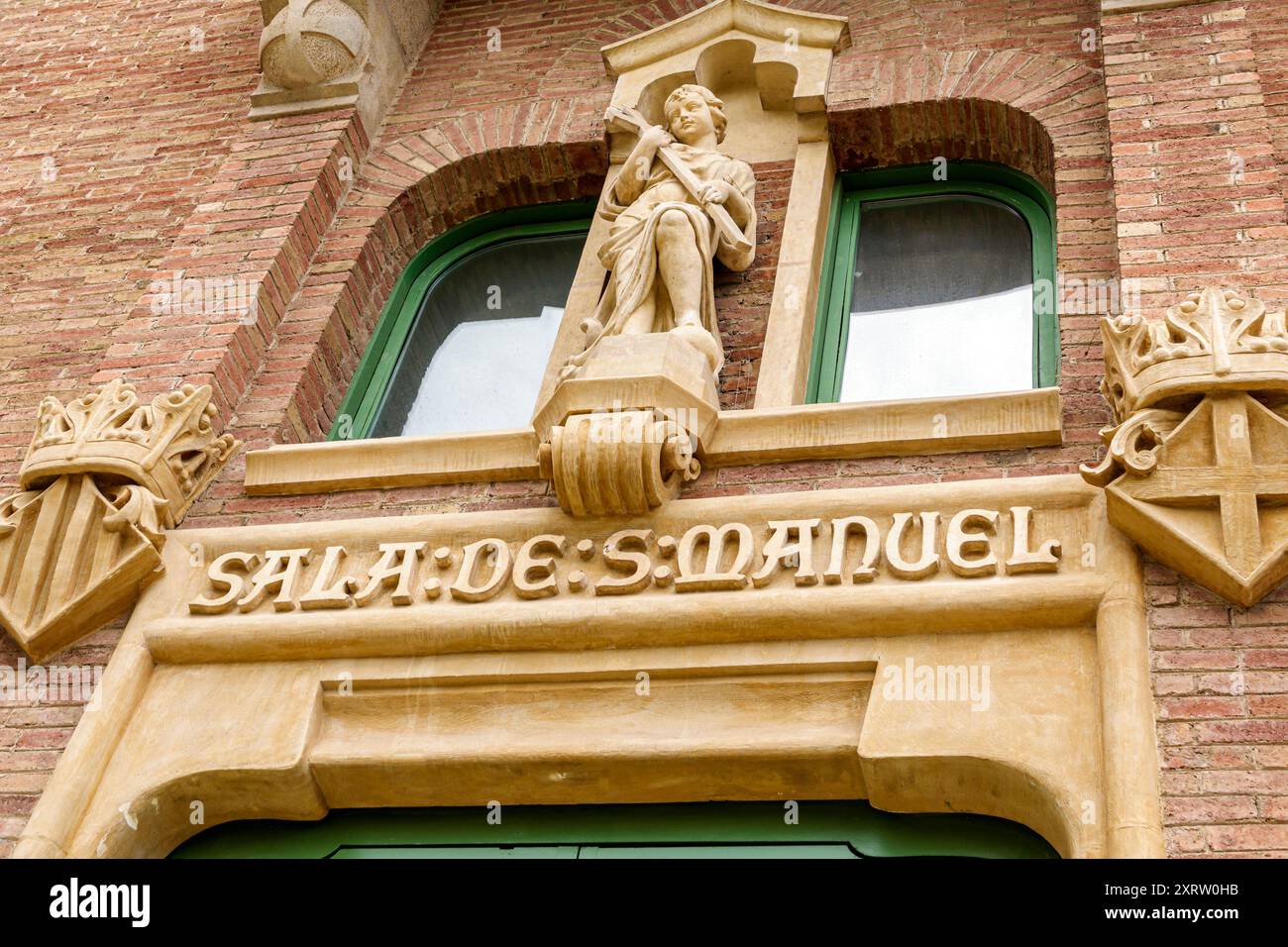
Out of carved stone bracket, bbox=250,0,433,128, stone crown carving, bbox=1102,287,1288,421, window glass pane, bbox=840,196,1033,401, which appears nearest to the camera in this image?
stone crown carving, bbox=1102,287,1288,421

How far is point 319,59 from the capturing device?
28.1ft

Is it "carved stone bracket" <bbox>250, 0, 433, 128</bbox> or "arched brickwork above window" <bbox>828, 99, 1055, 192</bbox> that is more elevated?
"carved stone bracket" <bbox>250, 0, 433, 128</bbox>

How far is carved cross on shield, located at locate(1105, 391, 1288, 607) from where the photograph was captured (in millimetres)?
4832

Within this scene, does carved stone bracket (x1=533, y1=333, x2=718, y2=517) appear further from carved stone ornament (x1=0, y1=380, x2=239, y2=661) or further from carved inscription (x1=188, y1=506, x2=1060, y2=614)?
carved stone ornament (x1=0, y1=380, x2=239, y2=661)

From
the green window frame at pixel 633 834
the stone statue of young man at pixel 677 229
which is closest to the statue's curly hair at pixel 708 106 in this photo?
the stone statue of young man at pixel 677 229

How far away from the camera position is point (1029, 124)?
7.61 m

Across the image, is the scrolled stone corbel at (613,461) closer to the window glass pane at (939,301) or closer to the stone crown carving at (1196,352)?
the window glass pane at (939,301)

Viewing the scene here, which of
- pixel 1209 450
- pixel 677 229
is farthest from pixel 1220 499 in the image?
pixel 677 229

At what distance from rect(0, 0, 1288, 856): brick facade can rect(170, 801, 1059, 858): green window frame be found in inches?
27.8

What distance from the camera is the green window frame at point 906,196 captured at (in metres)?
7.00

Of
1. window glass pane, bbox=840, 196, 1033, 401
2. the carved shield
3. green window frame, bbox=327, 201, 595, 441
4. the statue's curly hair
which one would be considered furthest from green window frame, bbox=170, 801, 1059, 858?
the statue's curly hair

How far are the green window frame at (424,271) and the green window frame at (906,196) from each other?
1412 millimetres

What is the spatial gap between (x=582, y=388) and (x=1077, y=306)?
2.10m
